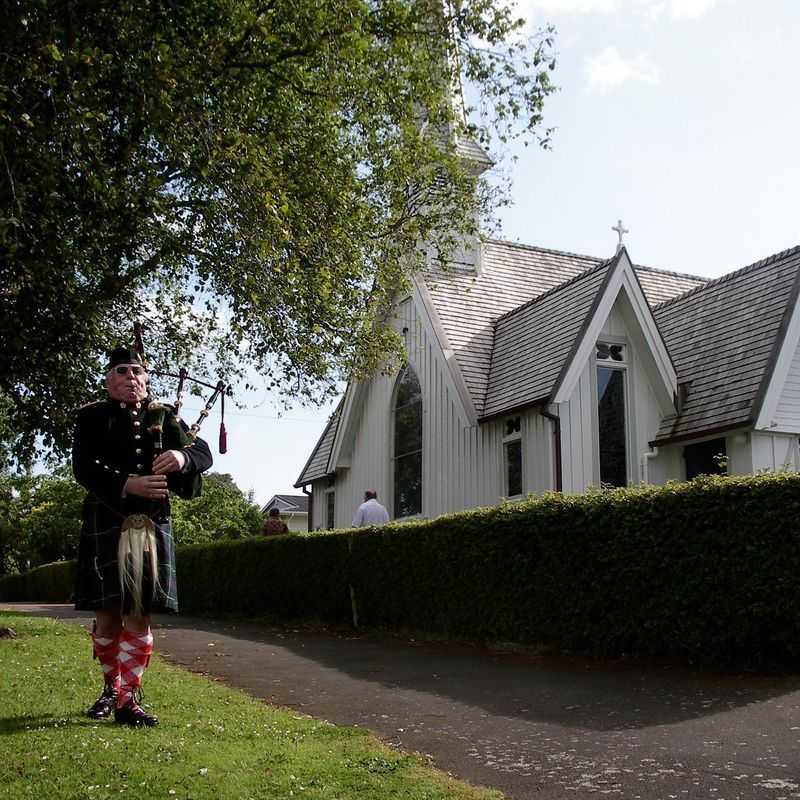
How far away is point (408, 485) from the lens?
22.2 meters

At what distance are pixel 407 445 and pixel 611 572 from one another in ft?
41.4

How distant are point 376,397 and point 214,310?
1016 cm

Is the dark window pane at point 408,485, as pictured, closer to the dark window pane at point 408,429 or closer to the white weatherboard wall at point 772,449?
the dark window pane at point 408,429

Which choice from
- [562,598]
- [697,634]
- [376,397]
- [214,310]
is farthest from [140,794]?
[376,397]

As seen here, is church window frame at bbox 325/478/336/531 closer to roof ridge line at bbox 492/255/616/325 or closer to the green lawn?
roof ridge line at bbox 492/255/616/325

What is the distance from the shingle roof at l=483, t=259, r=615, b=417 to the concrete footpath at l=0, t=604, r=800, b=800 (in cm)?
711

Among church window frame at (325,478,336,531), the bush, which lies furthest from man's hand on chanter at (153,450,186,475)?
the bush

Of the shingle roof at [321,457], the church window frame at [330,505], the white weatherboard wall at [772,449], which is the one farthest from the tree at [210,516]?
the white weatherboard wall at [772,449]

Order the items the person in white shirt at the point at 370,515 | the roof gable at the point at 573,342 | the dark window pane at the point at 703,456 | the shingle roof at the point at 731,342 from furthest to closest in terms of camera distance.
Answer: the person in white shirt at the point at 370,515 → the roof gable at the point at 573,342 → the dark window pane at the point at 703,456 → the shingle roof at the point at 731,342

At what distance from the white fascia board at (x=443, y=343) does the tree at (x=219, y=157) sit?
535 cm

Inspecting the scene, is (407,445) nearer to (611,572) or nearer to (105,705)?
(611,572)

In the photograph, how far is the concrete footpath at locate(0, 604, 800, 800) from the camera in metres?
5.25

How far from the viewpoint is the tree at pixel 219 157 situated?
345 inches

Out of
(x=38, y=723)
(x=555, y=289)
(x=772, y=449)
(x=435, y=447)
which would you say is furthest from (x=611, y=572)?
(x=435, y=447)
